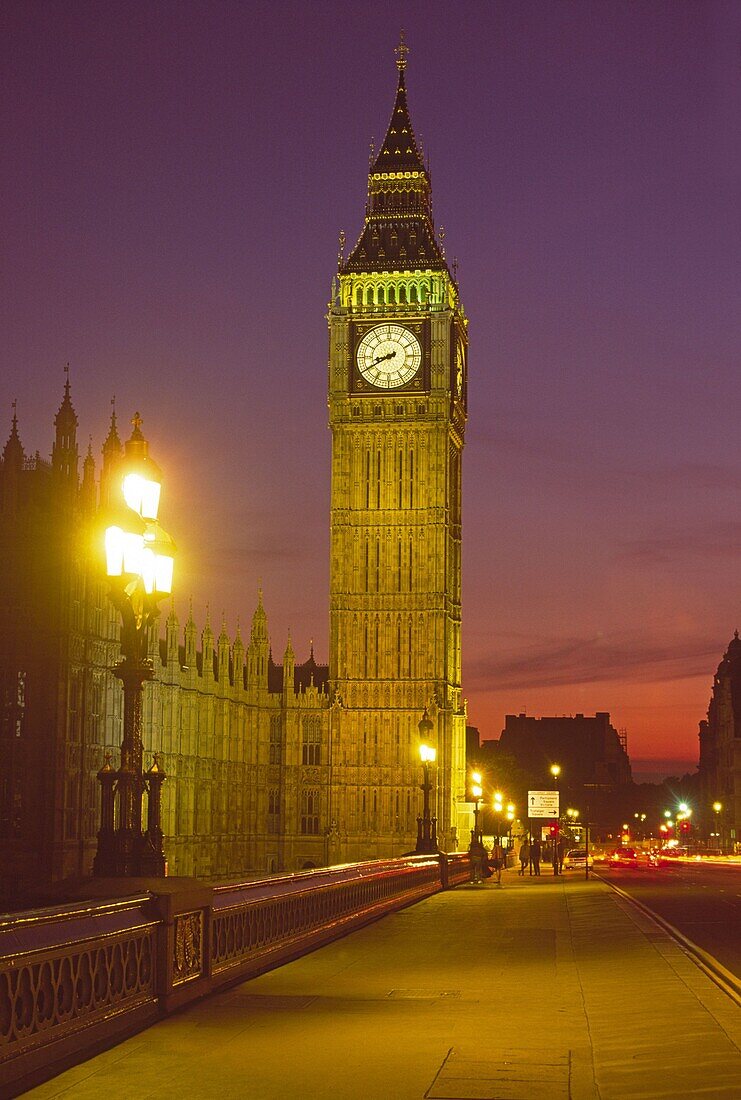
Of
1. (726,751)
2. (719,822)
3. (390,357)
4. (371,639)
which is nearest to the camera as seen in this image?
(371,639)

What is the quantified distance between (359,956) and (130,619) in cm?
703

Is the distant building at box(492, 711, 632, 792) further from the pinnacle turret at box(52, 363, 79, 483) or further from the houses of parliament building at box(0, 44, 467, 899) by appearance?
the pinnacle turret at box(52, 363, 79, 483)

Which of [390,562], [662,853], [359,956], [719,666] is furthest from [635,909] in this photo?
[719,666]

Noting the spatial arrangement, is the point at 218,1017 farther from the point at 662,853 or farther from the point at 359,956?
the point at 662,853

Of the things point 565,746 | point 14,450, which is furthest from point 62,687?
point 565,746

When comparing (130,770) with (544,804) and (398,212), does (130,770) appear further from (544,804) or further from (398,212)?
(398,212)

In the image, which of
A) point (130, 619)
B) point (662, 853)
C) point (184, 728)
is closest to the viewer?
point (130, 619)

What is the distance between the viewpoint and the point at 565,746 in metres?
191

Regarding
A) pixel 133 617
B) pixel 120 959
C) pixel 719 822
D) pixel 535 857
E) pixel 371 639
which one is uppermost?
pixel 371 639

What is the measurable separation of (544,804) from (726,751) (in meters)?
69.0

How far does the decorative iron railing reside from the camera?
32.3ft

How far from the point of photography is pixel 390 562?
99.0 m

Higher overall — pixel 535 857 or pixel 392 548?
pixel 392 548

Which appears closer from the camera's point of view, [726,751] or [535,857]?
[535,857]
